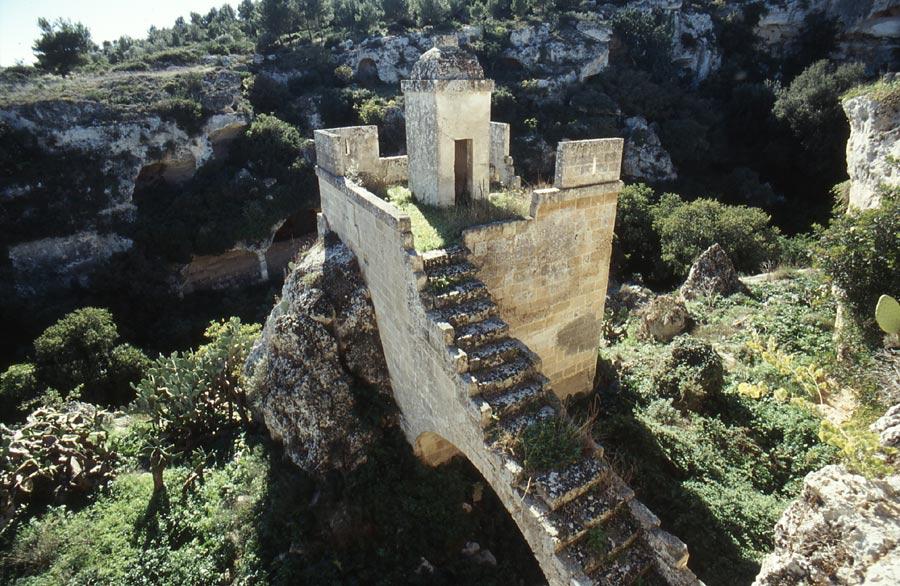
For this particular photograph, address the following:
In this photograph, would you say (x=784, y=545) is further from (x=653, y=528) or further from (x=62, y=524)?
(x=62, y=524)

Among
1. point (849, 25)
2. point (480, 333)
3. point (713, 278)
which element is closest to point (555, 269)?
point (480, 333)

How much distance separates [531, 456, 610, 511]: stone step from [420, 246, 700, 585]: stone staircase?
0.01 metres

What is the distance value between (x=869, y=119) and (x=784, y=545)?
39.9 ft

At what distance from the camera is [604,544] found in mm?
4918

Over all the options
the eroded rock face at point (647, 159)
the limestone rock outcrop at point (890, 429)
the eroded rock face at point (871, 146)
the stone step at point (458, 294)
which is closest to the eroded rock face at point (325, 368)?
the stone step at point (458, 294)

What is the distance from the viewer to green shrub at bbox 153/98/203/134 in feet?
89.8

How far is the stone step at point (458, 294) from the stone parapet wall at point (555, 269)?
47 cm

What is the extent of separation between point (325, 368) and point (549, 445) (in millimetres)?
4516

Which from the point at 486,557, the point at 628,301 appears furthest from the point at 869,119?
the point at 486,557

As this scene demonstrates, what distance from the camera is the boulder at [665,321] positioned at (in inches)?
430

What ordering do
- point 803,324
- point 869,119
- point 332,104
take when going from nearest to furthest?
point 803,324 → point 869,119 → point 332,104

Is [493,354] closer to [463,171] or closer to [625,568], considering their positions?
[625,568]

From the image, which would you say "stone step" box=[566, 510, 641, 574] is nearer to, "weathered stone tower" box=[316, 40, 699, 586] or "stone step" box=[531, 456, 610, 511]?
"weathered stone tower" box=[316, 40, 699, 586]

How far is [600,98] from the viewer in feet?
114
